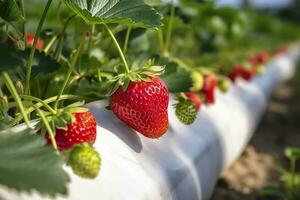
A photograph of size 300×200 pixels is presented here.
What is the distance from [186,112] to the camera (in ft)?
4.58

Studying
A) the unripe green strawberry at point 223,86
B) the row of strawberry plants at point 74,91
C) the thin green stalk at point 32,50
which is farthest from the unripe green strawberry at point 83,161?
the unripe green strawberry at point 223,86

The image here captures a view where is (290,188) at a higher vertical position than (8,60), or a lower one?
lower

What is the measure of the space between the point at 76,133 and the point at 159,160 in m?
0.29

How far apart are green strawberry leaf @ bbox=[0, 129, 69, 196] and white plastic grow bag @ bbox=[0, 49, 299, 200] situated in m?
0.06

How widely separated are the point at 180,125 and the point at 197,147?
0.27 feet

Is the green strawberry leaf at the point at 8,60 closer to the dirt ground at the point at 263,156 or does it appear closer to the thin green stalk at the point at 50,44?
the thin green stalk at the point at 50,44

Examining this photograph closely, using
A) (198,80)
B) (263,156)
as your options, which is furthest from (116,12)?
(263,156)

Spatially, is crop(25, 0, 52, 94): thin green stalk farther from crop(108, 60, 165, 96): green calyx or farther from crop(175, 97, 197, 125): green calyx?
crop(175, 97, 197, 125): green calyx

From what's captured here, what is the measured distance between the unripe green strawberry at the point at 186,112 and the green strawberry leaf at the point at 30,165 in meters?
0.53

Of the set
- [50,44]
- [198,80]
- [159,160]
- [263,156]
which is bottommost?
[263,156]

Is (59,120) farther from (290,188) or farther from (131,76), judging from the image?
(290,188)

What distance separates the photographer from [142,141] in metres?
1.32

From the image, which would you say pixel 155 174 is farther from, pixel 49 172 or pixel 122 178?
pixel 49 172

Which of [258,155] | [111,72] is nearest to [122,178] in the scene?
[111,72]
